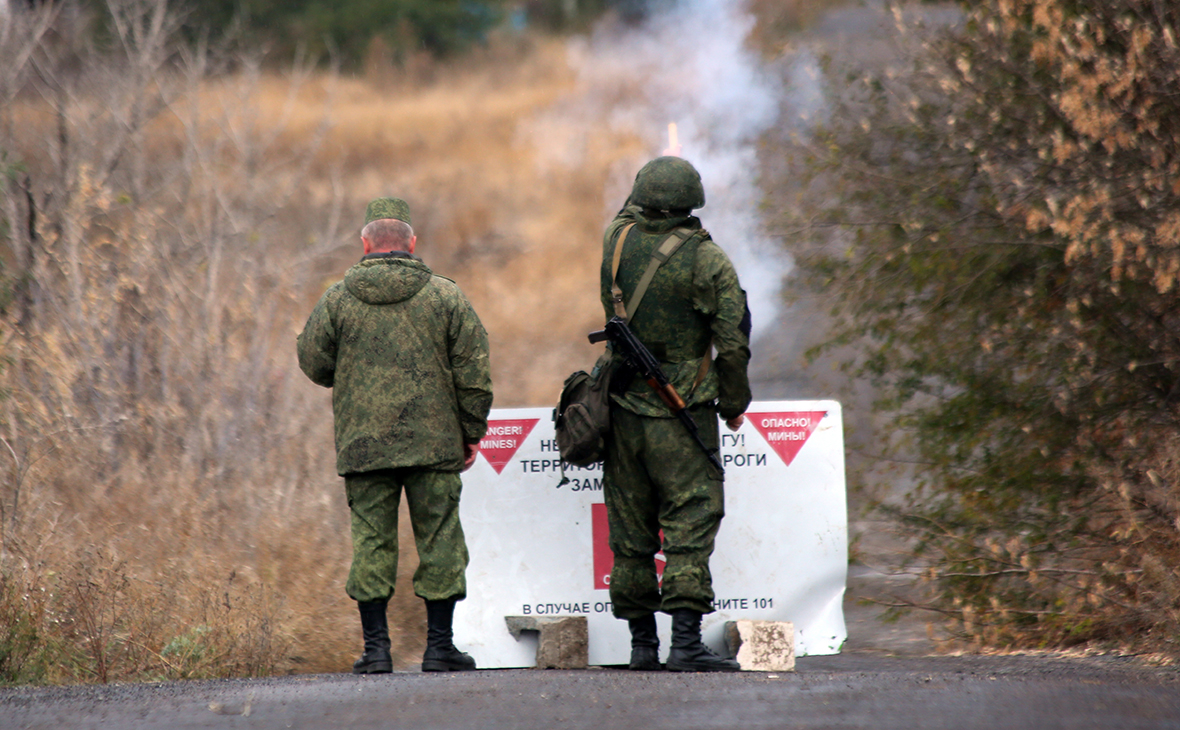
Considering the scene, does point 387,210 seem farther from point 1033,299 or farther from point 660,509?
point 1033,299

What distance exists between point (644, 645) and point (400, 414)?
1333 mm

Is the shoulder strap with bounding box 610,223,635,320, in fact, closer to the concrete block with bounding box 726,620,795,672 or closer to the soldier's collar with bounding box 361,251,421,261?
the soldier's collar with bounding box 361,251,421,261

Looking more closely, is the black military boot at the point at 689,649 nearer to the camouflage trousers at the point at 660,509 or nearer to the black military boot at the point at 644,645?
the camouflage trousers at the point at 660,509

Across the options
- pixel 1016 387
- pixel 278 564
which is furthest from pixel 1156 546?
pixel 278 564

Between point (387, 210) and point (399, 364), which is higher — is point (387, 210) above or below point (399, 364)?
above

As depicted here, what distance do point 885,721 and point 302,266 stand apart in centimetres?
866

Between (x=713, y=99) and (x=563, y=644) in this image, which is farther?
(x=713, y=99)

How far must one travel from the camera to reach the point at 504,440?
5609mm

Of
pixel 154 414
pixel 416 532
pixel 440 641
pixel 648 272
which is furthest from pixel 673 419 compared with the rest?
pixel 154 414

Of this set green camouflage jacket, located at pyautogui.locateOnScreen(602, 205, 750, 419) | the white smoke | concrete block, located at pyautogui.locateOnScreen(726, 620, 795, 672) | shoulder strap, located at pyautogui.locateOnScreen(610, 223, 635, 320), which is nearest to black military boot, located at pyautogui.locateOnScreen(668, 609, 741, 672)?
concrete block, located at pyautogui.locateOnScreen(726, 620, 795, 672)

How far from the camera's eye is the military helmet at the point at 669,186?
5043 mm

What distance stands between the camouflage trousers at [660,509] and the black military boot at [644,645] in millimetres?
60

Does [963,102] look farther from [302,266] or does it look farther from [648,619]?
[302,266]

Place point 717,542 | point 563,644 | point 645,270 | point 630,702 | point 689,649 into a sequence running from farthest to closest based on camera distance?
point 717,542
point 563,644
point 645,270
point 689,649
point 630,702
